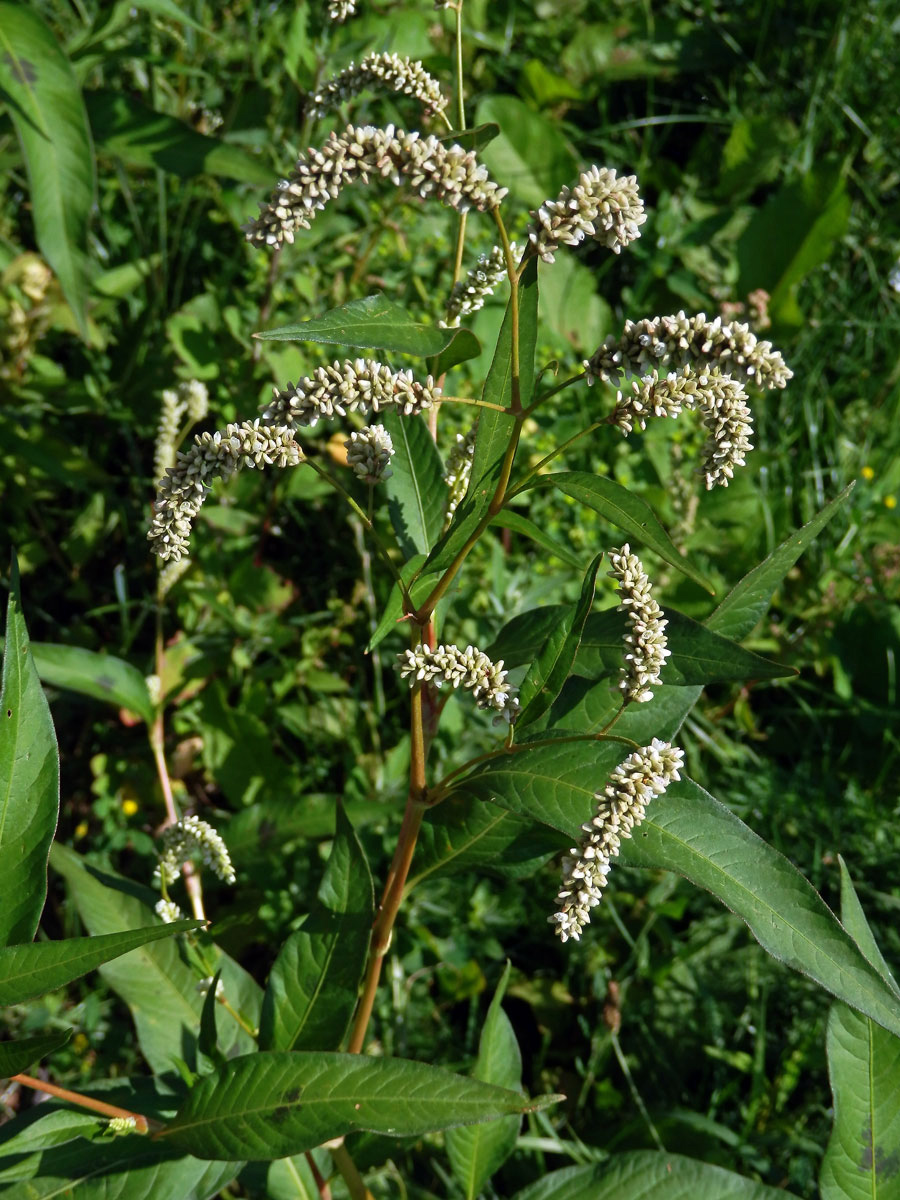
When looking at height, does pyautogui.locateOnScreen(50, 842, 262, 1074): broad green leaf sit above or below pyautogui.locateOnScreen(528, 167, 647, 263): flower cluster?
below

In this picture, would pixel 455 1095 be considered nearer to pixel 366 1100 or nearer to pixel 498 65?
pixel 366 1100

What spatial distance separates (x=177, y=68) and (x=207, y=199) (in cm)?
74

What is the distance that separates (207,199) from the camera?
359 centimetres

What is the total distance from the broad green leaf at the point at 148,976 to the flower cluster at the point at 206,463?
914mm

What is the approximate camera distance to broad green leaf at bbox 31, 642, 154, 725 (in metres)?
2.40

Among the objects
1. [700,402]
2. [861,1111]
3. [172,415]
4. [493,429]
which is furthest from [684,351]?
[172,415]

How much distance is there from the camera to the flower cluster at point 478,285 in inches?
59.3

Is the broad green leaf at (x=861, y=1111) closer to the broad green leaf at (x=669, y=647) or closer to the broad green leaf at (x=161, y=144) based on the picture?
the broad green leaf at (x=669, y=647)

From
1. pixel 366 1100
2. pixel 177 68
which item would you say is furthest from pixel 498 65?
pixel 366 1100

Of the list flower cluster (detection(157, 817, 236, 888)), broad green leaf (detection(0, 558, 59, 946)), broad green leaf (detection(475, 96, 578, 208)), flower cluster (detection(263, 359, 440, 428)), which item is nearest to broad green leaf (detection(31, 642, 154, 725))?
flower cluster (detection(157, 817, 236, 888))

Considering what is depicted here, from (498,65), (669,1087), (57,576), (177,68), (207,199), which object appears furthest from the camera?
(498,65)

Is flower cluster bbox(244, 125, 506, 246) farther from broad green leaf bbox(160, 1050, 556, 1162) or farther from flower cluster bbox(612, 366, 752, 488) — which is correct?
broad green leaf bbox(160, 1050, 556, 1162)

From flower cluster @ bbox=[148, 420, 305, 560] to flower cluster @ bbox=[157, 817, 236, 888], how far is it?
0.65 m

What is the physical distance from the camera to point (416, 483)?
1729 millimetres
